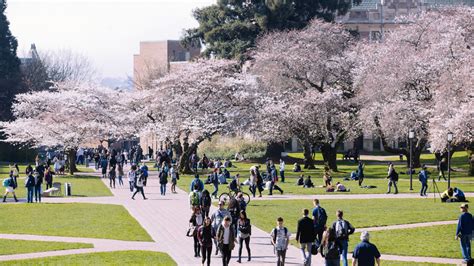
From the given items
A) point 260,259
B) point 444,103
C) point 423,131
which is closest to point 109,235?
point 260,259

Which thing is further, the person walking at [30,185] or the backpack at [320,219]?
the person walking at [30,185]

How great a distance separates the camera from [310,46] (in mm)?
67438

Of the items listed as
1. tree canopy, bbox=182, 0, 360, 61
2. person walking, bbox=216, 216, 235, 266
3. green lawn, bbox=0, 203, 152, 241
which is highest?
tree canopy, bbox=182, 0, 360, 61

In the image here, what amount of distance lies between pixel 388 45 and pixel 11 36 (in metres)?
41.9

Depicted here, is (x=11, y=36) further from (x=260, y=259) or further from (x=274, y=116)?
(x=260, y=259)

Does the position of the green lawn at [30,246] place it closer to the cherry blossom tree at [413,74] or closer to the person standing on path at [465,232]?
the person standing on path at [465,232]

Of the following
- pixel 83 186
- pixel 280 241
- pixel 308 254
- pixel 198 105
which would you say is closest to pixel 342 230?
pixel 308 254

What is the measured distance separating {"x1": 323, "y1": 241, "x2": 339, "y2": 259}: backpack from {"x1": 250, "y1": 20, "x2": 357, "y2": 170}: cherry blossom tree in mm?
43839

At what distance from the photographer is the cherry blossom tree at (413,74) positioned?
59531 millimetres

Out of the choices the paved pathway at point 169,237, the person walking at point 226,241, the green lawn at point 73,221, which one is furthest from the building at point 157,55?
the person walking at point 226,241

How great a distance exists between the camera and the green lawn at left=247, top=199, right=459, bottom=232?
32.5 m

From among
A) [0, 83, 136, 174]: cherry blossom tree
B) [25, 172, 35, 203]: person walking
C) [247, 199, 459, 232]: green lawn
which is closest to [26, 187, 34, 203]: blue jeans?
[25, 172, 35, 203]: person walking

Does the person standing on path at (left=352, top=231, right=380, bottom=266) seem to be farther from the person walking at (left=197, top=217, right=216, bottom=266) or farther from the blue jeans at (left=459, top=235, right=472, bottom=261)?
the blue jeans at (left=459, top=235, right=472, bottom=261)

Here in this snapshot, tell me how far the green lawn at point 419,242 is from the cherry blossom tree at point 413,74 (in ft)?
89.9
